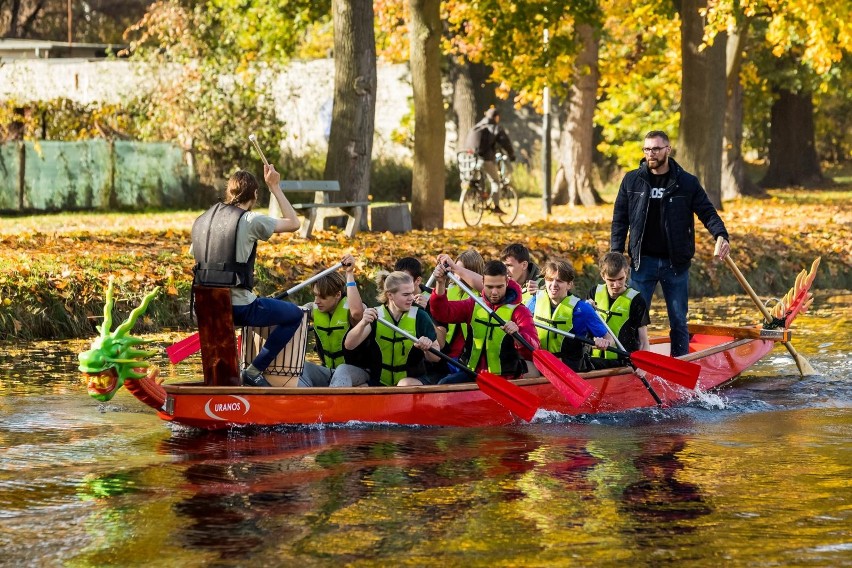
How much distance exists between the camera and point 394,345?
391 inches

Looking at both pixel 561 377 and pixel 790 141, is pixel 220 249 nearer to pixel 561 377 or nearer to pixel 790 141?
pixel 561 377

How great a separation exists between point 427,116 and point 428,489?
1264 centimetres

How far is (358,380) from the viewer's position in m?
10.0

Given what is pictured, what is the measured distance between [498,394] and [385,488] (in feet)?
6.46

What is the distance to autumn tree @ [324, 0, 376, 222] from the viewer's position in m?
18.0

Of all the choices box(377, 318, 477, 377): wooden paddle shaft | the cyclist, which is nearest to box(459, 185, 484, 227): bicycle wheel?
the cyclist

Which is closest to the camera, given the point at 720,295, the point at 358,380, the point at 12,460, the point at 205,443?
the point at 12,460

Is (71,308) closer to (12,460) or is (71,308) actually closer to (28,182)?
(12,460)

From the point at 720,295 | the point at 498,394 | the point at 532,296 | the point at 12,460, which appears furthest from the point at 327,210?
the point at 12,460

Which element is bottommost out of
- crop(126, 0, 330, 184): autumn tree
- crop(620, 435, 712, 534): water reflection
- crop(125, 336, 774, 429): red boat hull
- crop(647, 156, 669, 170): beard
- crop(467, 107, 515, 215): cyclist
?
crop(620, 435, 712, 534): water reflection

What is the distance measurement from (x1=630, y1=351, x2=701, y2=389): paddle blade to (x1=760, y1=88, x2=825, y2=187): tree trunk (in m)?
26.0

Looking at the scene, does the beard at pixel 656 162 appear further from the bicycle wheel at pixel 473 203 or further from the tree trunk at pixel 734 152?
the tree trunk at pixel 734 152

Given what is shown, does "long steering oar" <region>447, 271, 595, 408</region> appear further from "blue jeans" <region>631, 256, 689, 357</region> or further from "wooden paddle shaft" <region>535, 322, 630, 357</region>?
"blue jeans" <region>631, 256, 689, 357</region>

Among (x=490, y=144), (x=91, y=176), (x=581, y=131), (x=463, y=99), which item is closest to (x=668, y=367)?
(x=490, y=144)
